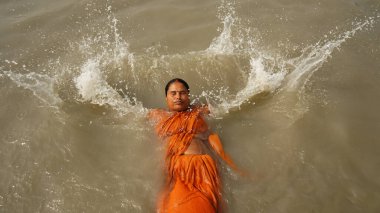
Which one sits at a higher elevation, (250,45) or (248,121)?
(250,45)

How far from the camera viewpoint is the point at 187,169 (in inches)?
163

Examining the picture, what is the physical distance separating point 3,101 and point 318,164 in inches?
178

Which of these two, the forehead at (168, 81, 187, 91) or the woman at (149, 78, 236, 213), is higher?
the forehead at (168, 81, 187, 91)

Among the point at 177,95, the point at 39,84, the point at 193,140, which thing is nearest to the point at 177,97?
the point at 177,95

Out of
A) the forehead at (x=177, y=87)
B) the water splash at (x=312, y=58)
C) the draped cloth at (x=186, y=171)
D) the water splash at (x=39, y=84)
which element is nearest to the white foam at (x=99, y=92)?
the water splash at (x=39, y=84)

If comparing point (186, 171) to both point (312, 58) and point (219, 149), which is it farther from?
point (312, 58)

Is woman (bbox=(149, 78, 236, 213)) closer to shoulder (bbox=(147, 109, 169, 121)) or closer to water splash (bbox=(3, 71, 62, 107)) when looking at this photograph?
shoulder (bbox=(147, 109, 169, 121))

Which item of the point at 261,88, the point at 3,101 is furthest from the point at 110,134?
the point at 261,88

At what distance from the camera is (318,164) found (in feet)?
14.6

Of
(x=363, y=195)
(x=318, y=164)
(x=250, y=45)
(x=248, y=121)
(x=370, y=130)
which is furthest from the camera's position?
(x=250, y=45)

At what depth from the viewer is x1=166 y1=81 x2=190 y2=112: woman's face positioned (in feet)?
16.7

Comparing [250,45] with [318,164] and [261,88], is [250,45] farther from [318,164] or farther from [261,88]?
[318,164]

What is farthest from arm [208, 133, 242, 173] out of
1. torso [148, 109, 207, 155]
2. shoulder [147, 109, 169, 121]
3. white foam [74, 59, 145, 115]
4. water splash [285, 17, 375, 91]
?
water splash [285, 17, 375, 91]

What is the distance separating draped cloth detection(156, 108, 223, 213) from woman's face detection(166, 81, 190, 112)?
3.9 inches
